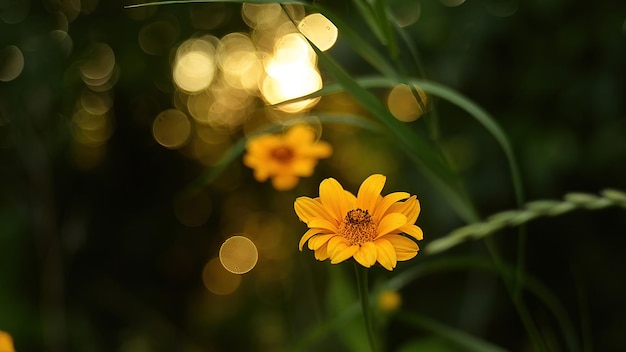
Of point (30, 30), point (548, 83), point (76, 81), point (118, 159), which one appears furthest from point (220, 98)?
point (548, 83)

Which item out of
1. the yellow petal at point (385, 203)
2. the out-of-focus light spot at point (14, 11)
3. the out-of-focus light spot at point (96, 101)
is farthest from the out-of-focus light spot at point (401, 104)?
the yellow petal at point (385, 203)

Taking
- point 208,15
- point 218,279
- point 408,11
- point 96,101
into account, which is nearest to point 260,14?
point 208,15

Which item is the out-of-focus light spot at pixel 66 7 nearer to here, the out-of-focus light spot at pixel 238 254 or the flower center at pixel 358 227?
the out-of-focus light spot at pixel 238 254

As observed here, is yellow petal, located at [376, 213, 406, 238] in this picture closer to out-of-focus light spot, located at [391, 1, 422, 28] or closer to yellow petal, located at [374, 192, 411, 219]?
yellow petal, located at [374, 192, 411, 219]

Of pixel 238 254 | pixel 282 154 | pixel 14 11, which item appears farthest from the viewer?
pixel 238 254

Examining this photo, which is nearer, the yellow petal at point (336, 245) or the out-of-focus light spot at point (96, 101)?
the yellow petal at point (336, 245)

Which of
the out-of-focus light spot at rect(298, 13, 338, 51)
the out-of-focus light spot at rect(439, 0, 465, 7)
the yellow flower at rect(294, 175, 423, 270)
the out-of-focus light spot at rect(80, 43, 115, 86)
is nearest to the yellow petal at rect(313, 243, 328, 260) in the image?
the yellow flower at rect(294, 175, 423, 270)

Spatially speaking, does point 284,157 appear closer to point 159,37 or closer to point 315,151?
point 315,151

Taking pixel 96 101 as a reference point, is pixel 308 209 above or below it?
below
